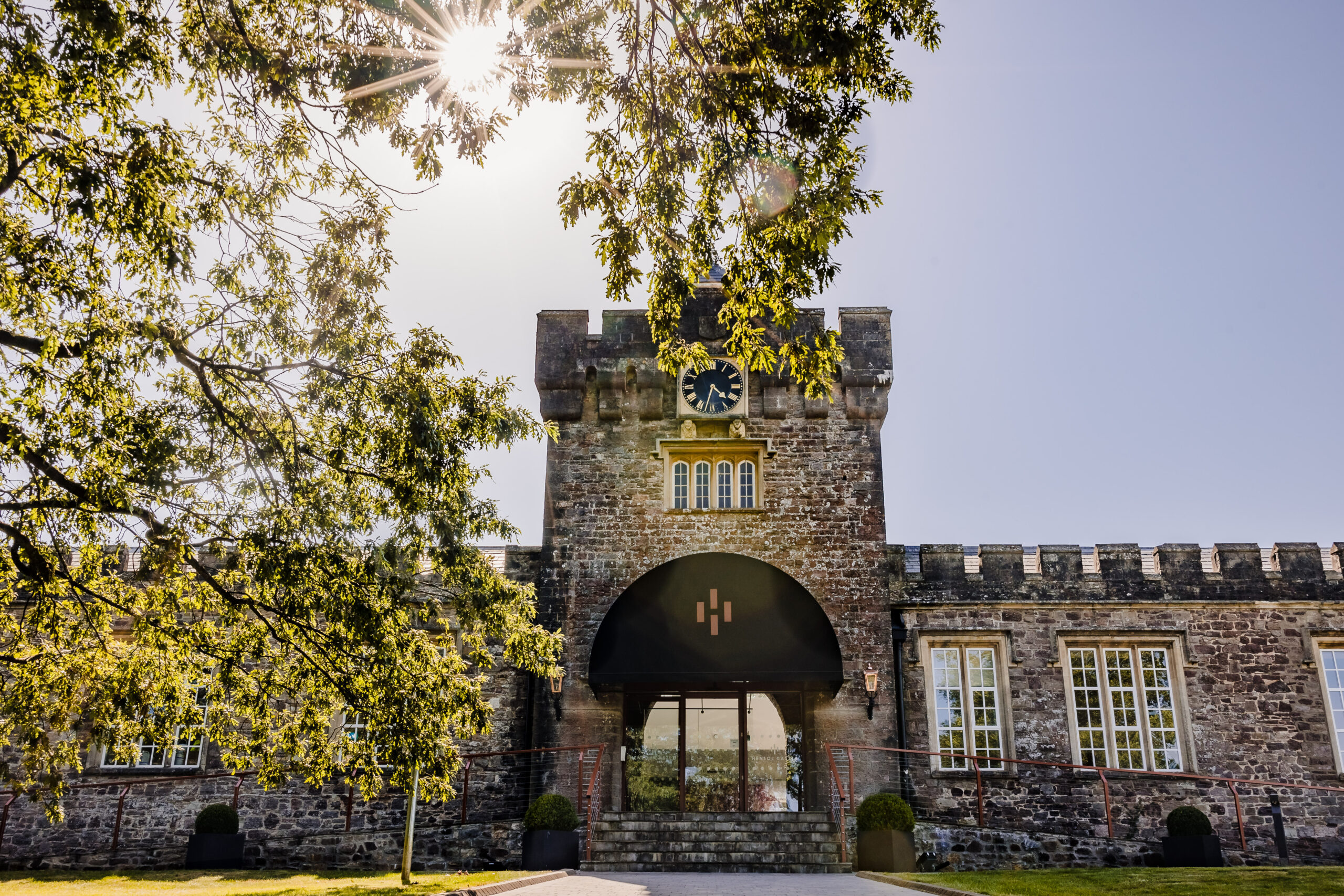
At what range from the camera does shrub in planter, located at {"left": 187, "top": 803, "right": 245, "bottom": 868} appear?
15367mm

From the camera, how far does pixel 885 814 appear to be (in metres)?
14.3

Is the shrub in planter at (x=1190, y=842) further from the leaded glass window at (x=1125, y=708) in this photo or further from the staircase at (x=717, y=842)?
the staircase at (x=717, y=842)

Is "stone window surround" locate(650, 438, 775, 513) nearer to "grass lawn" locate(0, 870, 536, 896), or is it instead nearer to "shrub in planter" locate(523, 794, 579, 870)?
"shrub in planter" locate(523, 794, 579, 870)

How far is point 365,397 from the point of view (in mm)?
10297

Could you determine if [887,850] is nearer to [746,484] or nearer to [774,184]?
[746,484]

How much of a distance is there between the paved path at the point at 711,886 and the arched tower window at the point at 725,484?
6418 mm

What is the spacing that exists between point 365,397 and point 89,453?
2.48 m

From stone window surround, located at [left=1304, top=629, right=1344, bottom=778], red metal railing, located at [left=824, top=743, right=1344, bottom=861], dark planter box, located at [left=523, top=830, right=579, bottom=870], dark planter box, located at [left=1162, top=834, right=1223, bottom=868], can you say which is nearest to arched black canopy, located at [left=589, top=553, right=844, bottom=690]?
red metal railing, located at [left=824, top=743, right=1344, bottom=861]

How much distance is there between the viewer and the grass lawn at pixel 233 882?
1066 cm

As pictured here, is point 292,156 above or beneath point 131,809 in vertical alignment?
above

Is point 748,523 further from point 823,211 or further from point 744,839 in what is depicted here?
point 823,211

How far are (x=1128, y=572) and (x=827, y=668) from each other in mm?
5764

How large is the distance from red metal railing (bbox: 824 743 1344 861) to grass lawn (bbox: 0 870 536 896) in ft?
18.3

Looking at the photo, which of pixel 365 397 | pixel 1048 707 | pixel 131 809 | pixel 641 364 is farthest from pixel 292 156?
pixel 1048 707
